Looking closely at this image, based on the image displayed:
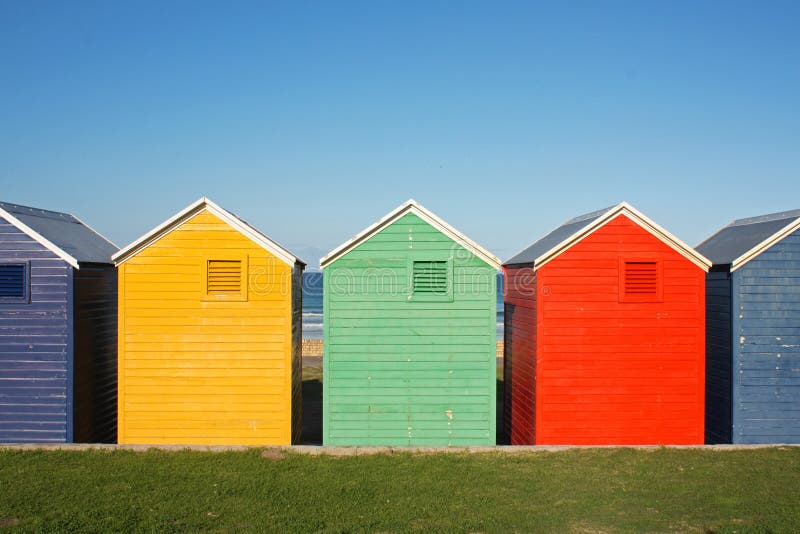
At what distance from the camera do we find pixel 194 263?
42.7 ft

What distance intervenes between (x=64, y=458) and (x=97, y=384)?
2.40m

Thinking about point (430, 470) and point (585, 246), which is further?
point (585, 246)

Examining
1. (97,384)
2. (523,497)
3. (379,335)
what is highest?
(379,335)

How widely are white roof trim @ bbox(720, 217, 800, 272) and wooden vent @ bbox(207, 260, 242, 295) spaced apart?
34.2 ft

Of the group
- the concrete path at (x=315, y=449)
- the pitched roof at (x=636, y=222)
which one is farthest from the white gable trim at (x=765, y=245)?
the concrete path at (x=315, y=449)

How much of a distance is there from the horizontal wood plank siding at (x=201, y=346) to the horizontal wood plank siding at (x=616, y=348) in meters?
5.51

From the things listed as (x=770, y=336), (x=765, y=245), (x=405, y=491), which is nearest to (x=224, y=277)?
(x=405, y=491)

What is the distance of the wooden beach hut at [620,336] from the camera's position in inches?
525

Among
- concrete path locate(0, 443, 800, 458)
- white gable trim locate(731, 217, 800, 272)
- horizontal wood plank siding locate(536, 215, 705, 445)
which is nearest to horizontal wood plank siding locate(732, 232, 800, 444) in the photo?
white gable trim locate(731, 217, 800, 272)

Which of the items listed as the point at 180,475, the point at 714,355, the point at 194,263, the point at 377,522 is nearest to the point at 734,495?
the point at 714,355

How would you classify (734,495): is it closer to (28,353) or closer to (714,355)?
(714,355)

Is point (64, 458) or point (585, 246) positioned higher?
point (585, 246)

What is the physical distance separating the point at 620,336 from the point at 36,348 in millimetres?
11988

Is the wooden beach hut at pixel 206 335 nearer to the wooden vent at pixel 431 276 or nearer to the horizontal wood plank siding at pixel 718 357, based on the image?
the wooden vent at pixel 431 276
